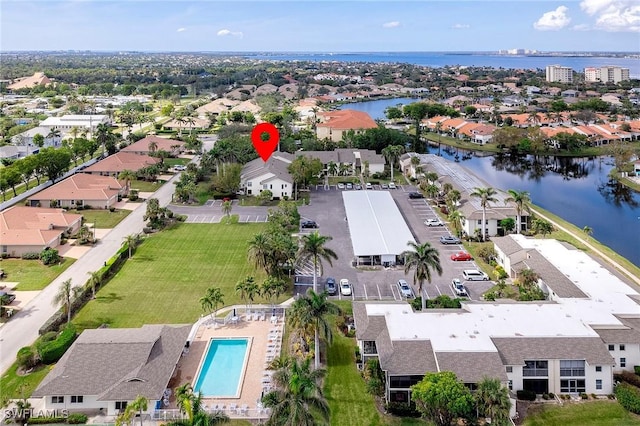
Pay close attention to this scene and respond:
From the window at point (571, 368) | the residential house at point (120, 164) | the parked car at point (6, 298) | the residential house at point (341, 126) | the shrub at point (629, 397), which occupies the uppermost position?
the residential house at point (341, 126)

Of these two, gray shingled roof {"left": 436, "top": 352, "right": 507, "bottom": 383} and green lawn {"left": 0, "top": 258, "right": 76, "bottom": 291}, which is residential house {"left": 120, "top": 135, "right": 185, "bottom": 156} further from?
gray shingled roof {"left": 436, "top": 352, "right": 507, "bottom": 383}

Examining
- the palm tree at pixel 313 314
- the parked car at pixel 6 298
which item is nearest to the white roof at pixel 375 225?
the palm tree at pixel 313 314

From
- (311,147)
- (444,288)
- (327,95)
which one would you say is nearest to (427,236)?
(444,288)

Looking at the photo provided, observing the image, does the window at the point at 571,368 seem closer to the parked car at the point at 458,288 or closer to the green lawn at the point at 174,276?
the parked car at the point at 458,288

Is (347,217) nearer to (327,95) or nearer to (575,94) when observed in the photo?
(327,95)

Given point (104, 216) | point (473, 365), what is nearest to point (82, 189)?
point (104, 216)

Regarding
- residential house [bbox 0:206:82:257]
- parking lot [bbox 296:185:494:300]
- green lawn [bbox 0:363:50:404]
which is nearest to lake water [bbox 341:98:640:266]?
parking lot [bbox 296:185:494:300]
